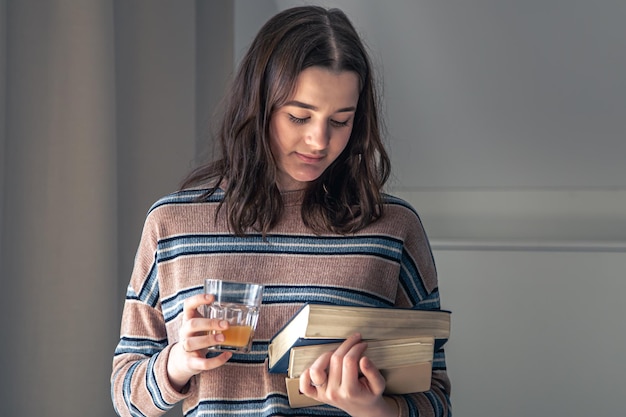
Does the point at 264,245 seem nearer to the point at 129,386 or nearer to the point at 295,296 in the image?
the point at 295,296

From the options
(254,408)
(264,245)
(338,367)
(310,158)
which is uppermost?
(310,158)

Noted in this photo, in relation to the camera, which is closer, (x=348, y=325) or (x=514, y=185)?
(x=348, y=325)

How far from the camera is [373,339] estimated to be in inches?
39.4

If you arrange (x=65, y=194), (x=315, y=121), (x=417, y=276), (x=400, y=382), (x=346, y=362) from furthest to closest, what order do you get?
(x=65, y=194), (x=417, y=276), (x=315, y=121), (x=400, y=382), (x=346, y=362)

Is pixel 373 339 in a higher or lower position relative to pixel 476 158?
lower

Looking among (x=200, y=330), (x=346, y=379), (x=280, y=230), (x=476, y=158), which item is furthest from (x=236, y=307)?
(x=476, y=158)

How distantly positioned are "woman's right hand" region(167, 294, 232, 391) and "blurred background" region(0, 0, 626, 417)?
61 centimetres

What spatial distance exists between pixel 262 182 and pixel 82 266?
0.49 m

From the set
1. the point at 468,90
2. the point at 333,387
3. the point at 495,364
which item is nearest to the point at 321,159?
the point at 333,387

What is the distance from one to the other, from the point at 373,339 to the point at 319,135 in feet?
1.00

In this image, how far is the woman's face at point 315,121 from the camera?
3.83ft

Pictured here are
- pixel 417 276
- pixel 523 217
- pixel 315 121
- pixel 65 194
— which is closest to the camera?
pixel 315 121

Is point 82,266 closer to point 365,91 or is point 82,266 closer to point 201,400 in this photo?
point 201,400

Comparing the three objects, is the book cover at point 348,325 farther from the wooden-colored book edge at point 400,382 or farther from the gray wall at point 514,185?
the gray wall at point 514,185
